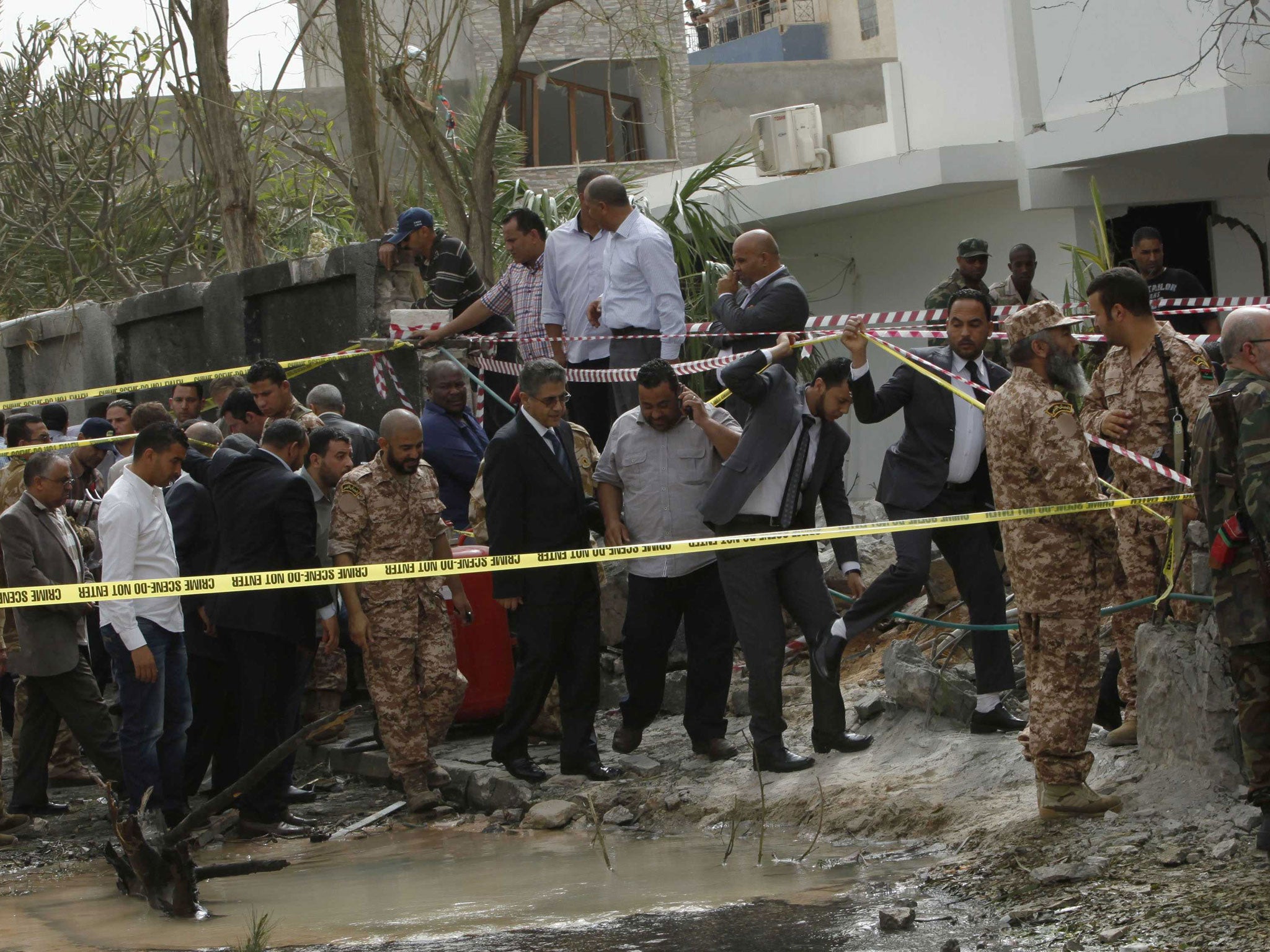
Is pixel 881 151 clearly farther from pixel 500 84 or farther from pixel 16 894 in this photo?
pixel 16 894

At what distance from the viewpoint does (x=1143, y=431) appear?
6.27 metres

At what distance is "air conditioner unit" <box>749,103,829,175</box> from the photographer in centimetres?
1535

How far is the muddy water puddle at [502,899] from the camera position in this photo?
518 centimetres

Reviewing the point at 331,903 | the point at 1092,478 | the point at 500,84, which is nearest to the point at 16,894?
the point at 331,903

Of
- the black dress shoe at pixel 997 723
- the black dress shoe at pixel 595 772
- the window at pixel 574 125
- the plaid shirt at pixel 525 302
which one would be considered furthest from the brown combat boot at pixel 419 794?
the window at pixel 574 125

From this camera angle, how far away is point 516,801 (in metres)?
7.41

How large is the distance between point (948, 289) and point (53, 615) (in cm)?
539

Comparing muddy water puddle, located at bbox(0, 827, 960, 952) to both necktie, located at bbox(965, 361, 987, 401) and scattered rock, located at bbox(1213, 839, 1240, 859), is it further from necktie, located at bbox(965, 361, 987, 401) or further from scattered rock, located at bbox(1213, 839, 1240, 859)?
necktie, located at bbox(965, 361, 987, 401)

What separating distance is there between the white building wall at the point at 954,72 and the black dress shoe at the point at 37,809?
368 inches

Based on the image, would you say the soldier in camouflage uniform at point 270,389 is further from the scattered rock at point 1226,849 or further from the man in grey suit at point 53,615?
the scattered rock at point 1226,849

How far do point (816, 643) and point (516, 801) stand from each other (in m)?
1.65

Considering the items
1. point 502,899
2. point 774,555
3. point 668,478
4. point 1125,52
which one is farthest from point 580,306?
point 1125,52

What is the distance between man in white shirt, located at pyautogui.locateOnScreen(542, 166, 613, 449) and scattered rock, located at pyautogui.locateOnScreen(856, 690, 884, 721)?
247 cm

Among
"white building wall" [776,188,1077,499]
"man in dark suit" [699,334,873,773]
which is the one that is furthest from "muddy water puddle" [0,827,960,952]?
"white building wall" [776,188,1077,499]
